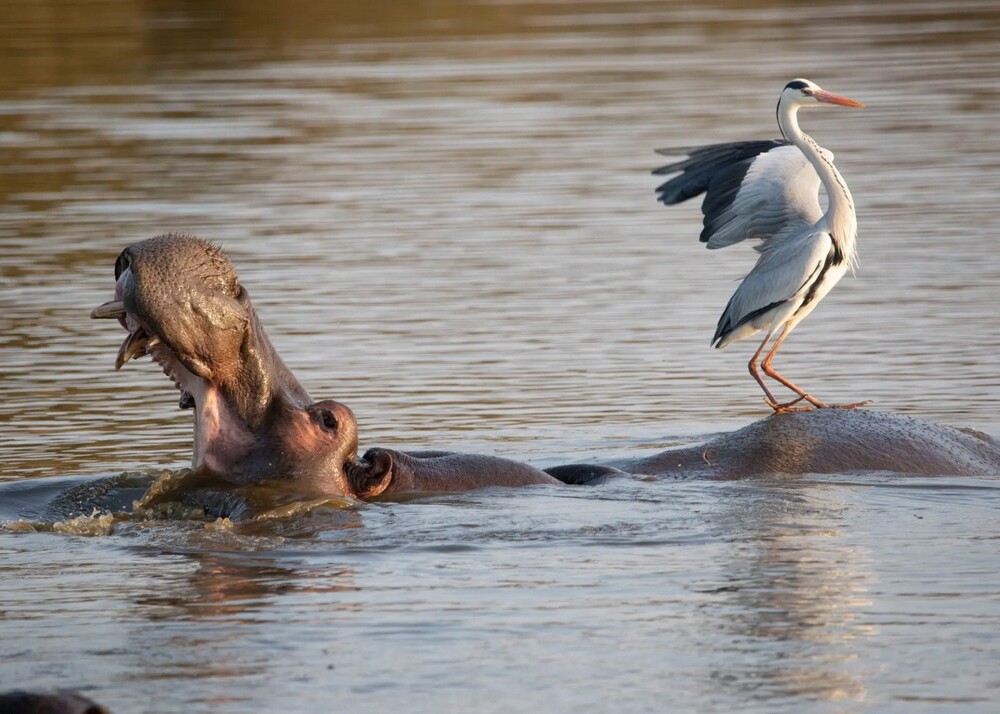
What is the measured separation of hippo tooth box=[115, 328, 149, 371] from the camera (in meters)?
5.18

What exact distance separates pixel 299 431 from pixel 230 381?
0.31 meters

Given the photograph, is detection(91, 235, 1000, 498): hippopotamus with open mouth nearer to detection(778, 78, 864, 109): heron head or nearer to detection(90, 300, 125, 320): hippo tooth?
detection(90, 300, 125, 320): hippo tooth

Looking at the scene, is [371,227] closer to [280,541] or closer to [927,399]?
[927,399]

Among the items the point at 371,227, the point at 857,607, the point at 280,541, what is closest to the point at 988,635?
the point at 857,607

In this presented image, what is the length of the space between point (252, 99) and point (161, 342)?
55.9ft

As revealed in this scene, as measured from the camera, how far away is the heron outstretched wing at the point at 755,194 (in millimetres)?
9062

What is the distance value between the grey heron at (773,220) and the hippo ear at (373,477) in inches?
Result: 113

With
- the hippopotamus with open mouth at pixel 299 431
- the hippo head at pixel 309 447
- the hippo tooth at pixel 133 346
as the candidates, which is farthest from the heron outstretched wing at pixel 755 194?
the hippo tooth at pixel 133 346

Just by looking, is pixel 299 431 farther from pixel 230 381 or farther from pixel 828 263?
pixel 828 263

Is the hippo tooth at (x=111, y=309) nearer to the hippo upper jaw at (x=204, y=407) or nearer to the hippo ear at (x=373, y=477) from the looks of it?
the hippo upper jaw at (x=204, y=407)

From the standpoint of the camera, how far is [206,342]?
5.30 meters

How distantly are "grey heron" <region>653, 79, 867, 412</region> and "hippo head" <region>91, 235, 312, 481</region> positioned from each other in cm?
353

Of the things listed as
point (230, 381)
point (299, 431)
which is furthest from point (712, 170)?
point (230, 381)

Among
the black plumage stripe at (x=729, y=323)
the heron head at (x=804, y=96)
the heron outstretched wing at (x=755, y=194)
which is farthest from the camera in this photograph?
the heron head at (x=804, y=96)
